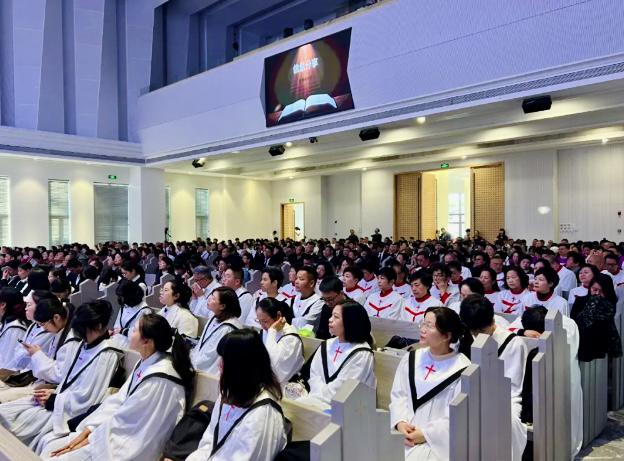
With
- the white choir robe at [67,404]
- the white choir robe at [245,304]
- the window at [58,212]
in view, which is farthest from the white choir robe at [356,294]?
the window at [58,212]

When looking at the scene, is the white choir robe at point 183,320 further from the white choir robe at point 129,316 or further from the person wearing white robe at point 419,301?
the person wearing white robe at point 419,301

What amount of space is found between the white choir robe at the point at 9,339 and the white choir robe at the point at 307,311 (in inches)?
98.9

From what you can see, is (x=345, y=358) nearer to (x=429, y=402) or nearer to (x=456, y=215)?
(x=429, y=402)

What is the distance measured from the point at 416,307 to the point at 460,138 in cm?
859

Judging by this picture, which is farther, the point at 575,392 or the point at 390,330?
the point at 390,330

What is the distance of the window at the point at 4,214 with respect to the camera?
1498 cm

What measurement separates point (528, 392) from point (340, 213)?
17.4 metres

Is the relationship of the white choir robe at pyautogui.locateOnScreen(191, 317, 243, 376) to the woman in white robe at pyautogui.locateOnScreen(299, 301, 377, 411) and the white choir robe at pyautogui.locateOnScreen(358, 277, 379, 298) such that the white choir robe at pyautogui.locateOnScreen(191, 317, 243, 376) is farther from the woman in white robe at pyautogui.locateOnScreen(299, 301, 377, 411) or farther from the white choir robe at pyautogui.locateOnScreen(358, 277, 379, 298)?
the white choir robe at pyautogui.locateOnScreen(358, 277, 379, 298)

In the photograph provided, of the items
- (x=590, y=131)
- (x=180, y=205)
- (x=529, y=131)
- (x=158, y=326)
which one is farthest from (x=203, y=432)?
(x=180, y=205)

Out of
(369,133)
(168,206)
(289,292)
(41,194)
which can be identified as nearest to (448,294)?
(289,292)

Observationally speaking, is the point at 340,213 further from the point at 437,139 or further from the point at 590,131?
the point at 590,131

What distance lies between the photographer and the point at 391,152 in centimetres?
1490

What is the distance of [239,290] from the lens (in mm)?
5883

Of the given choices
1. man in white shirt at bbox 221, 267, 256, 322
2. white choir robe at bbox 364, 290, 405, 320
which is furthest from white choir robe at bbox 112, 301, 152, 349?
white choir robe at bbox 364, 290, 405, 320
